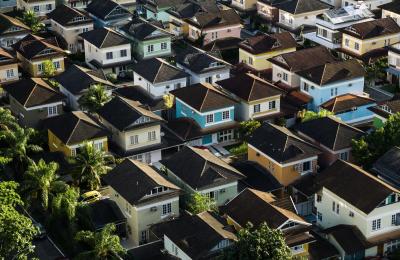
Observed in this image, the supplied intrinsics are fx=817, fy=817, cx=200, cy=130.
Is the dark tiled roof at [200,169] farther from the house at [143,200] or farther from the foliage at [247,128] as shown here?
the foliage at [247,128]

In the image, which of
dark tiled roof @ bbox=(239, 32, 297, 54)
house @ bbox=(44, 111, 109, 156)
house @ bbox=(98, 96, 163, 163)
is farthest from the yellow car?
dark tiled roof @ bbox=(239, 32, 297, 54)

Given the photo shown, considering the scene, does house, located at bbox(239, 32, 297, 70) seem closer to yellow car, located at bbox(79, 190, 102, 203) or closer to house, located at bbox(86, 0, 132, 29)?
house, located at bbox(86, 0, 132, 29)

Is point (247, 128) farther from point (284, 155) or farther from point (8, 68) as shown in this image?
point (8, 68)

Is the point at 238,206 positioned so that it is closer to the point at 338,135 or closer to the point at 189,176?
the point at 189,176

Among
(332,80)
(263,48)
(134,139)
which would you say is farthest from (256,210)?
(263,48)

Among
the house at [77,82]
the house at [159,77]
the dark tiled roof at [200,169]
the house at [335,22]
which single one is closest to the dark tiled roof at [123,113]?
the house at [77,82]

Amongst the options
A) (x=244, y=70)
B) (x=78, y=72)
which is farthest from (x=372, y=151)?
(x=78, y=72)
